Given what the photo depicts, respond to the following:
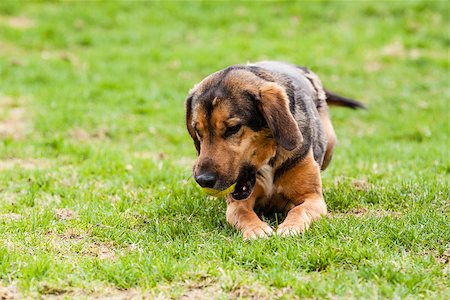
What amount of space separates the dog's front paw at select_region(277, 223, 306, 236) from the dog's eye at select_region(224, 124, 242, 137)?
0.85 m

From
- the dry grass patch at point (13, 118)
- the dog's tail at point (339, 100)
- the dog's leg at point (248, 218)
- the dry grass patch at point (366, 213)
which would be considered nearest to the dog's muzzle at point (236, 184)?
the dog's leg at point (248, 218)

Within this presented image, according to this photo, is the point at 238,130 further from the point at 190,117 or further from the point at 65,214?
the point at 65,214

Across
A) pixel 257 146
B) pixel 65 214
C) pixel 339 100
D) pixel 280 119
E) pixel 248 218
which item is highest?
pixel 280 119

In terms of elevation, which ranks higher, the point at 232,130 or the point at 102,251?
the point at 232,130

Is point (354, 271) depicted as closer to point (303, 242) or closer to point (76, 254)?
point (303, 242)

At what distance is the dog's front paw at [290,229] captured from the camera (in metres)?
5.53

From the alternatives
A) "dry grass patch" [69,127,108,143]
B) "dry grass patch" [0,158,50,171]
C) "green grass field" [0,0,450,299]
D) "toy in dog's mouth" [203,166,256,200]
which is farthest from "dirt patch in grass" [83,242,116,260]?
"dry grass patch" [69,127,108,143]

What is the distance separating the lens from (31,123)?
34.7 ft

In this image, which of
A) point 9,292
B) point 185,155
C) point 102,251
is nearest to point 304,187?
point 102,251

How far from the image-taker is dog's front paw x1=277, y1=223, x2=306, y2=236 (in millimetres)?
5527

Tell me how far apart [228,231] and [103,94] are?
7.12m

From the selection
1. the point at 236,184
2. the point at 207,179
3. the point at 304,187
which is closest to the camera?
the point at 207,179

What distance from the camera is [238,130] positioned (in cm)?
565

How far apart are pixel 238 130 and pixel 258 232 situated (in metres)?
0.83
